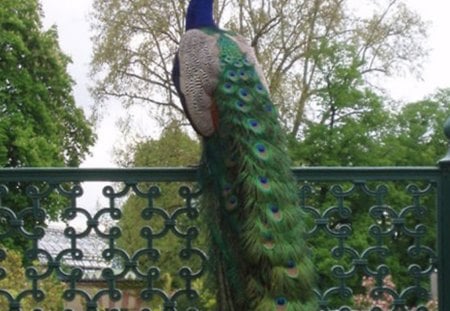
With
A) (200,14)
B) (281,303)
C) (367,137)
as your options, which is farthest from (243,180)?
(367,137)

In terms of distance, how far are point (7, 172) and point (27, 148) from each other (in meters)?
18.6

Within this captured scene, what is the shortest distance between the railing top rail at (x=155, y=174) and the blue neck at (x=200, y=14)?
1.16 m

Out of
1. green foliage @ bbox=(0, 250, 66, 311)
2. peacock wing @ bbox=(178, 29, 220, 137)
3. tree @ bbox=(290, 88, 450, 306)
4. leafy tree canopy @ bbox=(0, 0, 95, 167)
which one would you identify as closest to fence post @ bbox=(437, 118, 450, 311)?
peacock wing @ bbox=(178, 29, 220, 137)

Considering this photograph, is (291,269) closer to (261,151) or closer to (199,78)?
(261,151)

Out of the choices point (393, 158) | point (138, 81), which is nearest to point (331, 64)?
point (393, 158)

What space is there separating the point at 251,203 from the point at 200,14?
1.55m

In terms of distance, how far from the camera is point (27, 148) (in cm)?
2355

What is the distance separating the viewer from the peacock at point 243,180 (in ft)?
15.9

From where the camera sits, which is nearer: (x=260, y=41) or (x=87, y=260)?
(x=87, y=260)

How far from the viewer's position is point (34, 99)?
81.3 feet

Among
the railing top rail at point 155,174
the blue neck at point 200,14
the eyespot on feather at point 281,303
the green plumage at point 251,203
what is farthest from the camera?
the blue neck at point 200,14

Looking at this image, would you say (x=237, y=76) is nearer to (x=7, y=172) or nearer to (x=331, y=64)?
(x=7, y=172)

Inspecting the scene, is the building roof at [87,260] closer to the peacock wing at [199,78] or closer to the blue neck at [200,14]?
the peacock wing at [199,78]

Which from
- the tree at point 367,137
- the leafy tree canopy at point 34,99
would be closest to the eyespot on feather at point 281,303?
the tree at point 367,137
